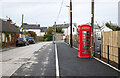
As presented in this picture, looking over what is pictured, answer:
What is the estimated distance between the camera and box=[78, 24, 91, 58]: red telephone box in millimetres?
12337

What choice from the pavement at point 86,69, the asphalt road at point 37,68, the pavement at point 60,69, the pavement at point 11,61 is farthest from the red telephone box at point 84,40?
the pavement at point 11,61

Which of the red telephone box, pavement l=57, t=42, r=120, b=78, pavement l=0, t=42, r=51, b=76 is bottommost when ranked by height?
pavement l=0, t=42, r=51, b=76

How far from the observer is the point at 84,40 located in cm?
1247

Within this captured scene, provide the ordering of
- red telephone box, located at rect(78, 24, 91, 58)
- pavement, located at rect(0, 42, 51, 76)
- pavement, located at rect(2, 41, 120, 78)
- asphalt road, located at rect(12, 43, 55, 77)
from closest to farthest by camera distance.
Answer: pavement, located at rect(2, 41, 120, 78), asphalt road, located at rect(12, 43, 55, 77), pavement, located at rect(0, 42, 51, 76), red telephone box, located at rect(78, 24, 91, 58)

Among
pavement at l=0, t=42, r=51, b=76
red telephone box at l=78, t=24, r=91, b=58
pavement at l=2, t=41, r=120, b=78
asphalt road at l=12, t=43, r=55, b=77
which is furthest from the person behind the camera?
red telephone box at l=78, t=24, r=91, b=58

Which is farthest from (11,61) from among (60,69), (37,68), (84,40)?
(84,40)

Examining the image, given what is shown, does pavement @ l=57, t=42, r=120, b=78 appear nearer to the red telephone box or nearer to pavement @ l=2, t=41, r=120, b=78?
pavement @ l=2, t=41, r=120, b=78

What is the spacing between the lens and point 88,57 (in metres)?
12.3

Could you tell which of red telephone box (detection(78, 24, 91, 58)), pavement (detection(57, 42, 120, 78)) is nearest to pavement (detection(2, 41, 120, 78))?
pavement (detection(57, 42, 120, 78))

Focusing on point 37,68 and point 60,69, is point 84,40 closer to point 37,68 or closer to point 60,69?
point 60,69

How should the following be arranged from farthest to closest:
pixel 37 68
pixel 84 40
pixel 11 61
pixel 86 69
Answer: pixel 84 40, pixel 11 61, pixel 37 68, pixel 86 69

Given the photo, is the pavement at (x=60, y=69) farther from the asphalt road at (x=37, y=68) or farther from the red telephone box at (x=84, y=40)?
the red telephone box at (x=84, y=40)

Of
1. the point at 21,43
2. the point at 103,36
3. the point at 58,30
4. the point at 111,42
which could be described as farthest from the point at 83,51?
the point at 58,30

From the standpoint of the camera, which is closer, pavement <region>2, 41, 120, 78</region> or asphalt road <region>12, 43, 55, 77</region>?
pavement <region>2, 41, 120, 78</region>
